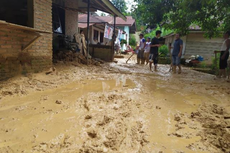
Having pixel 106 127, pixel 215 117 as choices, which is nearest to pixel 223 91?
pixel 215 117

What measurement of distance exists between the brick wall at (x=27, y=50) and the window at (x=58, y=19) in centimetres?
334

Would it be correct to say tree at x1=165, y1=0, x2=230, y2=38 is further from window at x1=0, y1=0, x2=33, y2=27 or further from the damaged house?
window at x1=0, y1=0, x2=33, y2=27

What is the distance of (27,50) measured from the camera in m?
4.01

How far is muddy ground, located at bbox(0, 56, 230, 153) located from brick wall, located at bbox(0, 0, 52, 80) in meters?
0.44

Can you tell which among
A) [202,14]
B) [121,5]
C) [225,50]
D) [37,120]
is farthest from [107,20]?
[37,120]

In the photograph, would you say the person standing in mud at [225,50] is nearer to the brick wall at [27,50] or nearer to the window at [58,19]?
the brick wall at [27,50]

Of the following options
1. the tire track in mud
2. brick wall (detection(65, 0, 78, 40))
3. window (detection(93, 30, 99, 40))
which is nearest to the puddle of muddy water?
the tire track in mud

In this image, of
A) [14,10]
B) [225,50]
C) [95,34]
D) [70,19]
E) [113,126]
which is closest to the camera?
[113,126]

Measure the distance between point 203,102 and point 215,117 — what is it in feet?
2.59

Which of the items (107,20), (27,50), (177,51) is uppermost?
(107,20)

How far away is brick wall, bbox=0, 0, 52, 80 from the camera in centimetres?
348

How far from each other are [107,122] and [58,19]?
7.47 meters

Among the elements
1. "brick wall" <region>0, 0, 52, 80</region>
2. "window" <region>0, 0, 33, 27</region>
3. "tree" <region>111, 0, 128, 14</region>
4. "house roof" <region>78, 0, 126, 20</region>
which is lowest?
"brick wall" <region>0, 0, 52, 80</region>

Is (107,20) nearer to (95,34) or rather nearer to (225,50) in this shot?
(95,34)
